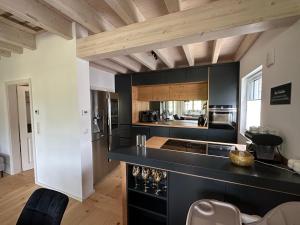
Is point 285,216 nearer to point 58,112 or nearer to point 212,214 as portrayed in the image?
point 212,214

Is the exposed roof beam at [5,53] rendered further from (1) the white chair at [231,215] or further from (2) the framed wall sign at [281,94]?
(2) the framed wall sign at [281,94]

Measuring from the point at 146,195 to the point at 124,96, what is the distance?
3110mm

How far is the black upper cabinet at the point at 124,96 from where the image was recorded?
4340mm

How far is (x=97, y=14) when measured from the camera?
194 centimetres

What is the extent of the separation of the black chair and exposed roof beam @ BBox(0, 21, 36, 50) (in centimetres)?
215

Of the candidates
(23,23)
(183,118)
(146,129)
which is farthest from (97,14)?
(183,118)

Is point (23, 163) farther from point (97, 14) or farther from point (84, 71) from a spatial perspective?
point (97, 14)

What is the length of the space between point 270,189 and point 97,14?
98.8 inches

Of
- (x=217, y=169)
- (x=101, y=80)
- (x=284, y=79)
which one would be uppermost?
(x=101, y=80)

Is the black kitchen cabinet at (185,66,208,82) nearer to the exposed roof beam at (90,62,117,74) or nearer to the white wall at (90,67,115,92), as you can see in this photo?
the exposed roof beam at (90,62,117,74)

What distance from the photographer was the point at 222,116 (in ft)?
11.2

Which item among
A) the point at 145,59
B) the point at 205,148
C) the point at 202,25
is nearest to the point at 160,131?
the point at 145,59

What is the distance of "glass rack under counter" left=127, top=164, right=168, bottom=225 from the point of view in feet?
5.09

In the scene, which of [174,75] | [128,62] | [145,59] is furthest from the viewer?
[174,75]
